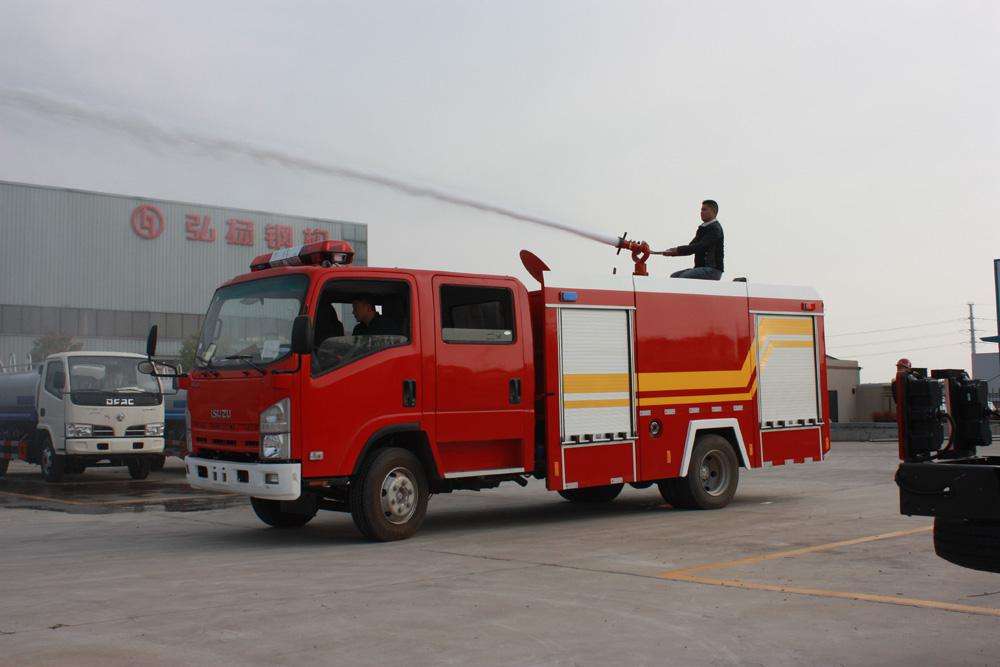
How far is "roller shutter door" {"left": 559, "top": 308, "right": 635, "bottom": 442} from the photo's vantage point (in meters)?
11.8

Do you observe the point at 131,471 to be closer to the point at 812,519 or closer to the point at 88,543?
the point at 88,543

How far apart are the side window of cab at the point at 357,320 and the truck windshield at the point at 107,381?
10.1 m

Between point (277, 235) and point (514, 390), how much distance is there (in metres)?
55.4

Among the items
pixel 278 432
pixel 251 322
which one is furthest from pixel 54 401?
pixel 278 432

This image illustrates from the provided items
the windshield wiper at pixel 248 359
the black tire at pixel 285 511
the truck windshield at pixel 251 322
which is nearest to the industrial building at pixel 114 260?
the black tire at pixel 285 511

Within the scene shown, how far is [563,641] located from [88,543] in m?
6.67

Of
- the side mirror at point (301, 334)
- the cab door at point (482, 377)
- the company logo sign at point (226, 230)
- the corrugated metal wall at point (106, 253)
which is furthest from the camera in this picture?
the company logo sign at point (226, 230)

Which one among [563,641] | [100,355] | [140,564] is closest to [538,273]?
[140,564]

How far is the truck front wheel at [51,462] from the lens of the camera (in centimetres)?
1916

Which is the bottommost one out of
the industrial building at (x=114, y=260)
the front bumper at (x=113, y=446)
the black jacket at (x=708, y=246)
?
the front bumper at (x=113, y=446)

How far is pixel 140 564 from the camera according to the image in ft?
30.3

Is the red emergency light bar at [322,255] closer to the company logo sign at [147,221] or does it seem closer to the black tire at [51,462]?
the black tire at [51,462]

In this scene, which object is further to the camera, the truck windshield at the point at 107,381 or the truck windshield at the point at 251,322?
the truck windshield at the point at 107,381

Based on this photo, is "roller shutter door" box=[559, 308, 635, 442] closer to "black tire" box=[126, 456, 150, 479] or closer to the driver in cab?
the driver in cab
